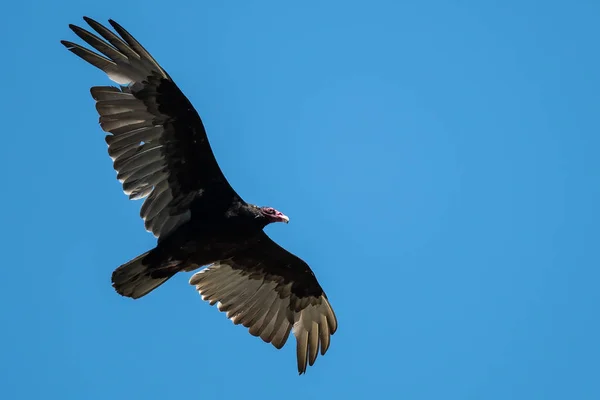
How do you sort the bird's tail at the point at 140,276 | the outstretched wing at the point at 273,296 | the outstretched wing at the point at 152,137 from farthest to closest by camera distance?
the outstretched wing at the point at 273,296 → the bird's tail at the point at 140,276 → the outstretched wing at the point at 152,137

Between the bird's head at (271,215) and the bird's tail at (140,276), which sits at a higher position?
the bird's head at (271,215)

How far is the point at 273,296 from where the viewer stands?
38.3 feet

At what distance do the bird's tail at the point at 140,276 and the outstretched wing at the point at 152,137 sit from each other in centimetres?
36

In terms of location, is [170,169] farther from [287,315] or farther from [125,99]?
[287,315]

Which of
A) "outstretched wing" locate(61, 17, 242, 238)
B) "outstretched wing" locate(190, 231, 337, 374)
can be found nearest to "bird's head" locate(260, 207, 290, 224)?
"outstretched wing" locate(61, 17, 242, 238)

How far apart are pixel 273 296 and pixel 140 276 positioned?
205cm

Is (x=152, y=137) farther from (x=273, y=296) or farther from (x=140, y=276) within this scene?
(x=273, y=296)

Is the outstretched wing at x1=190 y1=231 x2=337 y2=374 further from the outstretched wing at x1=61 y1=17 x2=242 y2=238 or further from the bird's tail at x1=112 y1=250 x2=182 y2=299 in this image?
the outstretched wing at x1=61 y1=17 x2=242 y2=238

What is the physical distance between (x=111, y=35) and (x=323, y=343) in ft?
14.3

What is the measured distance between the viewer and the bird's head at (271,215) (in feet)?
34.3

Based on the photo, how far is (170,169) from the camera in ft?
33.7

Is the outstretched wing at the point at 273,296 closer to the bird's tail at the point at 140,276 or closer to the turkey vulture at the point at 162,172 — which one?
the turkey vulture at the point at 162,172

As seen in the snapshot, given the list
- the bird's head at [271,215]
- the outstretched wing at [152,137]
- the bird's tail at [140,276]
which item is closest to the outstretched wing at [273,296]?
the bird's head at [271,215]

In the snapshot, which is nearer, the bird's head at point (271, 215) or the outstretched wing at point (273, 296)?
the bird's head at point (271, 215)
